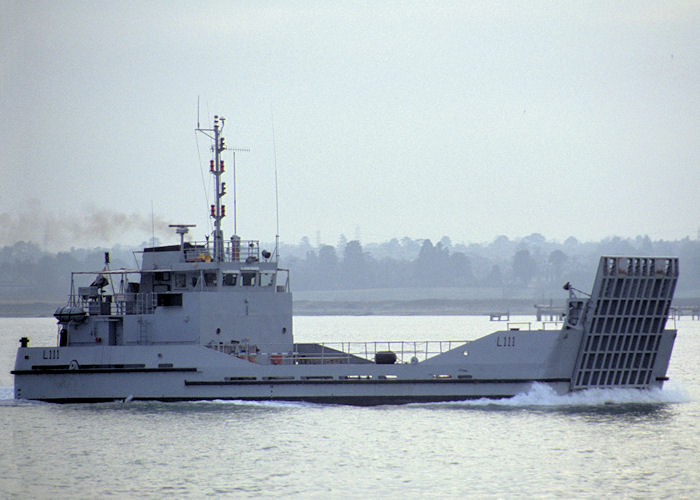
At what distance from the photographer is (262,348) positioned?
33.7 m

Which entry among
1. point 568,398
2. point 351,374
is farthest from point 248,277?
point 568,398

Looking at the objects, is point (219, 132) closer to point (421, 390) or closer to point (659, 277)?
point (421, 390)

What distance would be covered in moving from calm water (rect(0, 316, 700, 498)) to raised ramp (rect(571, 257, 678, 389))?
0.72 m

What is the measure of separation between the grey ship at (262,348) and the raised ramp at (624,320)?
4 centimetres

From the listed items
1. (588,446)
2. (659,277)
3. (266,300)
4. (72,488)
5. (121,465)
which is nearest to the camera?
(72,488)

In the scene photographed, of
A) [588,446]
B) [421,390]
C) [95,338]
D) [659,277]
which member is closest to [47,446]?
[95,338]

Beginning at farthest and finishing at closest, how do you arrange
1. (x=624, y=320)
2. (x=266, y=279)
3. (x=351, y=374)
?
(x=266, y=279), (x=351, y=374), (x=624, y=320)

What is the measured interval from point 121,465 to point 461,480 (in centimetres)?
839

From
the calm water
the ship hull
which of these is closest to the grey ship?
the ship hull

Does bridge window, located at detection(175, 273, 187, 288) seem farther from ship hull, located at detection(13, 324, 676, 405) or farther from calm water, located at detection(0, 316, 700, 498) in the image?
calm water, located at detection(0, 316, 700, 498)

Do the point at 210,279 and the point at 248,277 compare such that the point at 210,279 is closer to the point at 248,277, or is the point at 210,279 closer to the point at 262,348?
the point at 248,277

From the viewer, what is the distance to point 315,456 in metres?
26.2

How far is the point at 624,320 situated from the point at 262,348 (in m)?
11.6

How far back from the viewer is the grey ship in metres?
31.1
